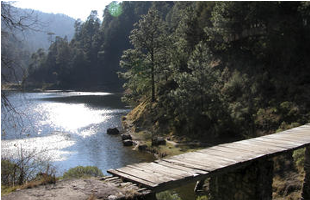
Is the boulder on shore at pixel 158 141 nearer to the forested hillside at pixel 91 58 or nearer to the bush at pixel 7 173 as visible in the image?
the bush at pixel 7 173

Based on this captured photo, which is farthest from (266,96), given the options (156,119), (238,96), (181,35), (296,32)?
(181,35)

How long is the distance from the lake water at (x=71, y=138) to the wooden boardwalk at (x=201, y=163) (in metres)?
6.13

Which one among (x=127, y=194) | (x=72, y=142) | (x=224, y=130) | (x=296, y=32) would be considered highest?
(x=296, y=32)

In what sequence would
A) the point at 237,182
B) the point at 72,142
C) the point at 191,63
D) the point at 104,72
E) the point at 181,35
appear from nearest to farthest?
1. the point at 237,182
2. the point at 191,63
3. the point at 72,142
4. the point at 181,35
5. the point at 104,72

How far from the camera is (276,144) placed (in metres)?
7.51

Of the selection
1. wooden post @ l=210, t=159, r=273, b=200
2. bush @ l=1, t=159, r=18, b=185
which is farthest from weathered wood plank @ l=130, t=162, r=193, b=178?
bush @ l=1, t=159, r=18, b=185

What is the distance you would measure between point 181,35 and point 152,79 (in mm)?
6458

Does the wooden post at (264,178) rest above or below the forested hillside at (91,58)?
below

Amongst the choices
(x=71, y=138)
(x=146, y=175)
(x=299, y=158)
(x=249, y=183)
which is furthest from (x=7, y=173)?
(x=71, y=138)

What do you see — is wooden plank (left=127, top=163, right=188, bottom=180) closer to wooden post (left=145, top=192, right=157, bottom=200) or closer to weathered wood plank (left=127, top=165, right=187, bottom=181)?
weathered wood plank (left=127, top=165, right=187, bottom=181)

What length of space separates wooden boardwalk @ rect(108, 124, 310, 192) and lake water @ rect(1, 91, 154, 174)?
6129 mm

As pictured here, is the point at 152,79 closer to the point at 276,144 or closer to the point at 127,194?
the point at 276,144

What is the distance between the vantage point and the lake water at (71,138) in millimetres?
20234

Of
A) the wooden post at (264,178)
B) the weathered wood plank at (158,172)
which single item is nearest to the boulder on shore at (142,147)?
the wooden post at (264,178)
